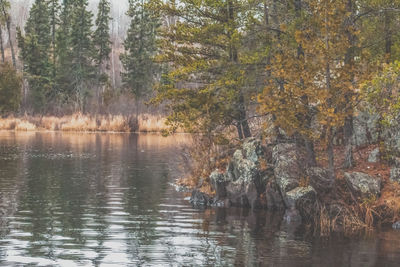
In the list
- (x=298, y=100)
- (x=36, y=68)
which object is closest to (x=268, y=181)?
(x=298, y=100)

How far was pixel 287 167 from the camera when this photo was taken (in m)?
17.3

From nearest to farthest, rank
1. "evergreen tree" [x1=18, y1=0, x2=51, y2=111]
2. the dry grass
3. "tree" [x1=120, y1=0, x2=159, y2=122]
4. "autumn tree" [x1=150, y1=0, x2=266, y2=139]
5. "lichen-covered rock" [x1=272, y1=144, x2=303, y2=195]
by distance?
"lichen-covered rock" [x1=272, y1=144, x2=303, y2=195] < "autumn tree" [x1=150, y1=0, x2=266, y2=139] < the dry grass < "evergreen tree" [x1=18, y1=0, x2=51, y2=111] < "tree" [x1=120, y1=0, x2=159, y2=122]

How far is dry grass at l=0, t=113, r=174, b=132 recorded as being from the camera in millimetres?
53938

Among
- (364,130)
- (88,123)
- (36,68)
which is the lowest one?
(364,130)

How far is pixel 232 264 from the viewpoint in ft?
36.9

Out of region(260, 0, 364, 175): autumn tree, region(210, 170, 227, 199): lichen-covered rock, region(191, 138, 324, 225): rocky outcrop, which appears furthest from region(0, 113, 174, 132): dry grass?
region(260, 0, 364, 175): autumn tree

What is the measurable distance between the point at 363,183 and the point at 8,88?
49169mm

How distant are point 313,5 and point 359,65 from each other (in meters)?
2.25

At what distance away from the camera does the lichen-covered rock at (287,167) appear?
17000mm

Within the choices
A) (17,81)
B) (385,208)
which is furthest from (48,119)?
(385,208)

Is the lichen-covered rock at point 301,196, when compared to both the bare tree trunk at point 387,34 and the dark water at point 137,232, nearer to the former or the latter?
the dark water at point 137,232

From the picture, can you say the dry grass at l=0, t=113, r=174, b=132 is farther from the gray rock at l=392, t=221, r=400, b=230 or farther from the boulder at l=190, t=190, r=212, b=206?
the gray rock at l=392, t=221, r=400, b=230

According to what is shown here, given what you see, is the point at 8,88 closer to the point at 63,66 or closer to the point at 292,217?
the point at 63,66

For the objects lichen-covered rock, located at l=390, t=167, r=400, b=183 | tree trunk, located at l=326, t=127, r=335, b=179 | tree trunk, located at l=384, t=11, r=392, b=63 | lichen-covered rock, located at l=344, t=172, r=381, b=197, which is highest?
tree trunk, located at l=384, t=11, r=392, b=63
